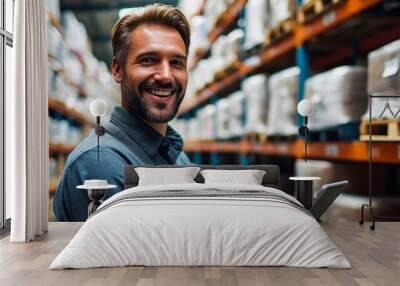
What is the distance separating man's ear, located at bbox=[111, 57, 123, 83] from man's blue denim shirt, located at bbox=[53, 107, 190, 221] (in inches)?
13.0

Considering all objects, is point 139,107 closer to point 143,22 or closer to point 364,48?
point 143,22

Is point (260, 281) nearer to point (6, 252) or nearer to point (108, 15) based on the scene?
point (6, 252)

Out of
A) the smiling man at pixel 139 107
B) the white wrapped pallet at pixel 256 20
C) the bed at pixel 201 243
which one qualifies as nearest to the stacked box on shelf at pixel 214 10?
the white wrapped pallet at pixel 256 20

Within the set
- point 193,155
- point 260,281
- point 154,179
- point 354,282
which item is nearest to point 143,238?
point 260,281

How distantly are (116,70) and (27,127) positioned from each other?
1.49 metres

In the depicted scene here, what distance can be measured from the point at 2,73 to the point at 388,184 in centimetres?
390

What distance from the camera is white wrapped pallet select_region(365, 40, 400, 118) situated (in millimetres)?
3969

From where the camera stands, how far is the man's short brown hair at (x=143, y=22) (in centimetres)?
568

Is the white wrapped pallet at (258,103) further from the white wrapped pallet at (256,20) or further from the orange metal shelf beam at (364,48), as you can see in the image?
the orange metal shelf beam at (364,48)

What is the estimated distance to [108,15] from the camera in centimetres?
602

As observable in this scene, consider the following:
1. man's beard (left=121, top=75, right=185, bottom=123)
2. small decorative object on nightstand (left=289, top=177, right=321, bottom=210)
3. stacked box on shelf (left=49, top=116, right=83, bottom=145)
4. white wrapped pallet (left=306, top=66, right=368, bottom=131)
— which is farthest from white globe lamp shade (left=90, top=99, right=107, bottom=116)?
white wrapped pallet (left=306, top=66, right=368, bottom=131)

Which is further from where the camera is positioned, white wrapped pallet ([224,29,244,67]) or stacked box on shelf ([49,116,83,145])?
white wrapped pallet ([224,29,244,67])

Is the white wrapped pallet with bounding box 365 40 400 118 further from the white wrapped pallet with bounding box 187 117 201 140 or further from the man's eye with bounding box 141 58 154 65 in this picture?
the white wrapped pallet with bounding box 187 117 201 140

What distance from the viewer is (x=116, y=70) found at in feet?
18.7
